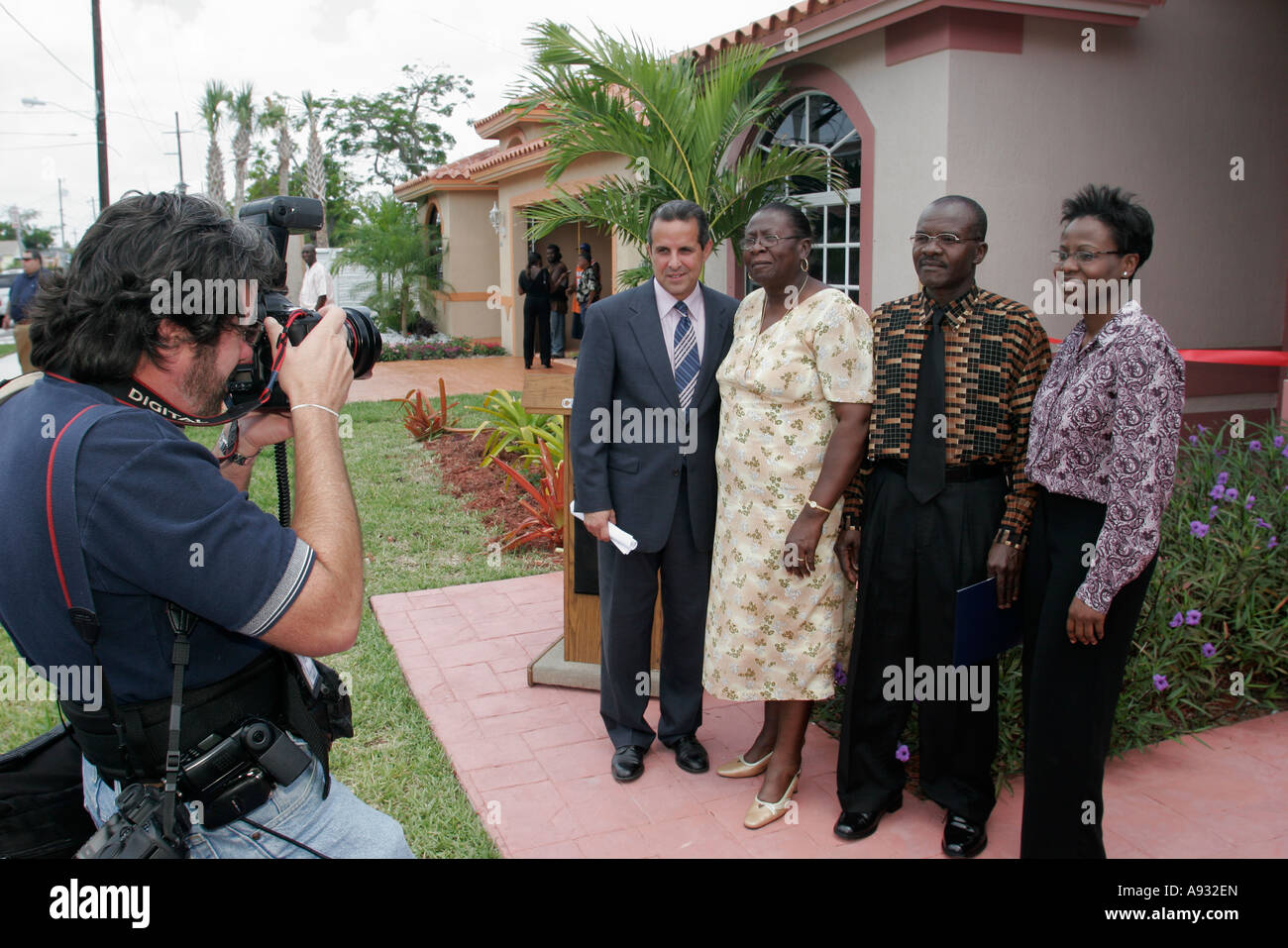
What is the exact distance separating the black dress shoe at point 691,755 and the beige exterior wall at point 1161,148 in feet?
13.7

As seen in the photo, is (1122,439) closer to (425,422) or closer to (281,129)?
(425,422)

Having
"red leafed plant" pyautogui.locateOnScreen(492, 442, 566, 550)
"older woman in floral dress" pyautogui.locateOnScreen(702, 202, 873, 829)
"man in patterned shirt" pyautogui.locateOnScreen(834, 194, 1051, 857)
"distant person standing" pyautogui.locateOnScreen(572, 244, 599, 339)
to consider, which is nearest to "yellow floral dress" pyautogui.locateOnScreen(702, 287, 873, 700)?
"older woman in floral dress" pyautogui.locateOnScreen(702, 202, 873, 829)

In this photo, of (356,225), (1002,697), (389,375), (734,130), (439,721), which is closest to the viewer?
(1002,697)

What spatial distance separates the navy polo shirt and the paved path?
10928mm

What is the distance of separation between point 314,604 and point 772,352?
1918mm

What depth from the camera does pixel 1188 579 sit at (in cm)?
415

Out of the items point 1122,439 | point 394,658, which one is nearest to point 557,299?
point 394,658

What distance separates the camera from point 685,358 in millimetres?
3551

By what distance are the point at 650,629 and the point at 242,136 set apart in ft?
119

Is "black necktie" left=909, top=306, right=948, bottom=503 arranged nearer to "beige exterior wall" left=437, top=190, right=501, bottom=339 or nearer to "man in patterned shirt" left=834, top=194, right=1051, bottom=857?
"man in patterned shirt" left=834, top=194, right=1051, bottom=857

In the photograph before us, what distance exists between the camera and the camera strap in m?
1.41

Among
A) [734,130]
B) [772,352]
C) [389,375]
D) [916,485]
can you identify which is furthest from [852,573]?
[389,375]
